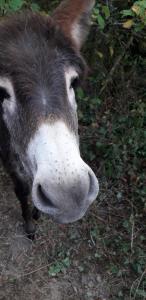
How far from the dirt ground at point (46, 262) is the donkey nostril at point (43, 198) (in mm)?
1759

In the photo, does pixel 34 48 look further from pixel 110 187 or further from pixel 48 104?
pixel 110 187

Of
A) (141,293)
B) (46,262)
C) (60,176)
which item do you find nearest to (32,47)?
(60,176)

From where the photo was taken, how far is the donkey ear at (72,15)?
2.49 m

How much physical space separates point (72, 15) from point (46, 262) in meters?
2.23

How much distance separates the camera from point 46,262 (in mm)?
3580

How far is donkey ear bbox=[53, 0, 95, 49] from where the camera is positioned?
2.49 metres

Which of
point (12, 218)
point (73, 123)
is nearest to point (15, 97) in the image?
point (73, 123)

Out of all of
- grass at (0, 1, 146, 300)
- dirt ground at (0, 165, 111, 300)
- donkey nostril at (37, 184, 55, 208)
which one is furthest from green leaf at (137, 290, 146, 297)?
donkey nostril at (37, 184, 55, 208)

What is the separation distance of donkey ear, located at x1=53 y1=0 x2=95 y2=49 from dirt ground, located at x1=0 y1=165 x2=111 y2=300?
1958 mm

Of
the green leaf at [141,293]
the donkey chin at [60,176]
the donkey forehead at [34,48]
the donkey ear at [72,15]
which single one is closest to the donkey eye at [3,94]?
the donkey forehead at [34,48]

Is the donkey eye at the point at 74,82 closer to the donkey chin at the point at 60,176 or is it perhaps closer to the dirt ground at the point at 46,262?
the donkey chin at the point at 60,176

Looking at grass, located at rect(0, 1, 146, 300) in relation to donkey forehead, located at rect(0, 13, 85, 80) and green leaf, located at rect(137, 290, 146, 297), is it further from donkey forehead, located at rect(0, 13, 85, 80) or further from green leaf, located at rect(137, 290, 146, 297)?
donkey forehead, located at rect(0, 13, 85, 80)

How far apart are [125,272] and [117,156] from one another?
119 centimetres

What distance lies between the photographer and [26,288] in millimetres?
3434
